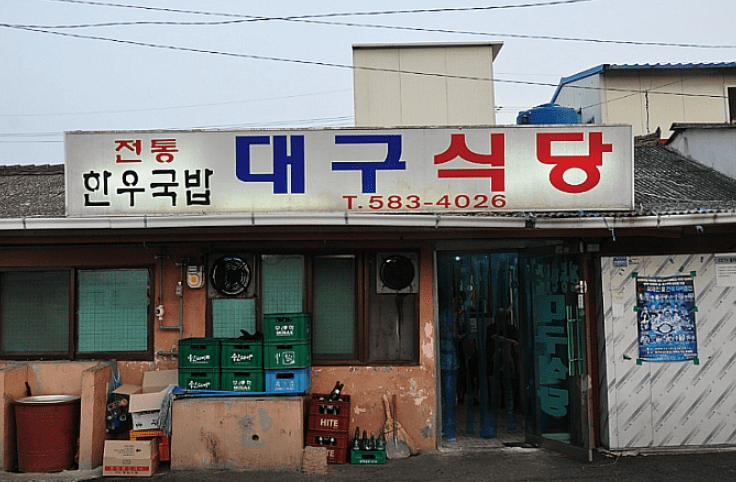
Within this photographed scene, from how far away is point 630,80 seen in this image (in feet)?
82.9

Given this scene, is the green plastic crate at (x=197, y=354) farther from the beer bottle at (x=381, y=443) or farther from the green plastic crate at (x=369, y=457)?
the beer bottle at (x=381, y=443)

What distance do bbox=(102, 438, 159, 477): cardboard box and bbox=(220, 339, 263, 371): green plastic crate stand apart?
1.32m

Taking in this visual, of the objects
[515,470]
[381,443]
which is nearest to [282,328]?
[381,443]

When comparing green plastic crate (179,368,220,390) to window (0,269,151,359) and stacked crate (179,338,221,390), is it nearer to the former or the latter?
stacked crate (179,338,221,390)

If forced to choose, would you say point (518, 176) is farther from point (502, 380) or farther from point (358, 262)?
point (502, 380)

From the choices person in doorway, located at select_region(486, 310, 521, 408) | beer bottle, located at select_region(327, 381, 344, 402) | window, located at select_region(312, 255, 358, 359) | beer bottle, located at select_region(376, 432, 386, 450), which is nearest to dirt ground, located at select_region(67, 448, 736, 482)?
beer bottle, located at select_region(376, 432, 386, 450)

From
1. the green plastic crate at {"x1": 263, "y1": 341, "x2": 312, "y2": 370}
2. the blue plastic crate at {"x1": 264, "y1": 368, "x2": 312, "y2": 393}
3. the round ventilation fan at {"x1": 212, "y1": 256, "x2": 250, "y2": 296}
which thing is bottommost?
the blue plastic crate at {"x1": 264, "y1": 368, "x2": 312, "y2": 393}

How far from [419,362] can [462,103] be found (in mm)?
7809

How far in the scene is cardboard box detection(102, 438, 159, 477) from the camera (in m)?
8.08

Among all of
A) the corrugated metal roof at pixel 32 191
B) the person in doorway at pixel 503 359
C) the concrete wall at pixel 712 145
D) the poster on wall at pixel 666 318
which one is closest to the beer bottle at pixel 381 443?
the person in doorway at pixel 503 359

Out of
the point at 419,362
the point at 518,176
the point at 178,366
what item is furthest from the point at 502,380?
the point at 178,366

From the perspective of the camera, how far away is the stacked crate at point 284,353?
857cm

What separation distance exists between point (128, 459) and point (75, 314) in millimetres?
2303

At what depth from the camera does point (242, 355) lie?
8641 mm
